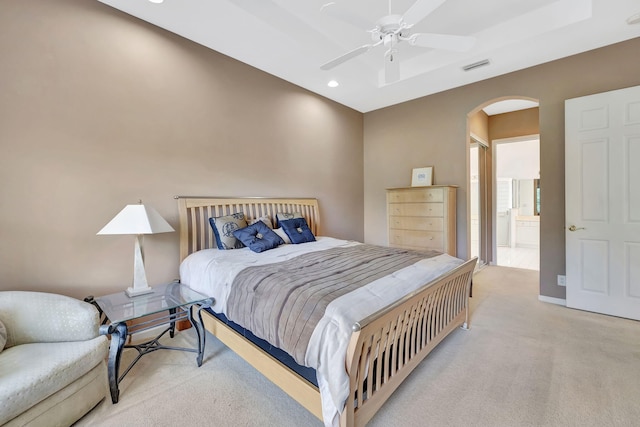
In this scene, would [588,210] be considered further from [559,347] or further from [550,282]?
[559,347]

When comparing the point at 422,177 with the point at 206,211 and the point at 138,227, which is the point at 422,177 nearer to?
the point at 206,211

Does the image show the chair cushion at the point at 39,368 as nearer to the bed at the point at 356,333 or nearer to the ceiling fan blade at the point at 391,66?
the bed at the point at 356,333

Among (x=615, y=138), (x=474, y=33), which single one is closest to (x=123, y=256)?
(x=474, y=33)

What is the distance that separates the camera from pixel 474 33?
321 cm

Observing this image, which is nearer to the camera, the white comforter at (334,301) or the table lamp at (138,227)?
the white comforter at (334,301)

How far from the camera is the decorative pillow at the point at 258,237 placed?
2.84m

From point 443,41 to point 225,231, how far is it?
102 inches

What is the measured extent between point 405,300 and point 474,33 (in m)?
3.31

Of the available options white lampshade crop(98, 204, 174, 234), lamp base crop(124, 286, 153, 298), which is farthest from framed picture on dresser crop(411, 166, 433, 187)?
lamp base crop(124, 286, 153, 298)

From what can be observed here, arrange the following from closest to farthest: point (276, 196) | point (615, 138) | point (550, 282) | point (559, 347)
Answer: point (559, 347), point (615, 138), point (550, 282), point (276, 196)

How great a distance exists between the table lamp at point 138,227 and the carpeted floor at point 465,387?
0.60 m

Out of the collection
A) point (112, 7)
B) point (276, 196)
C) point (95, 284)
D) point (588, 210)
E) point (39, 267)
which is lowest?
point (95, 284)

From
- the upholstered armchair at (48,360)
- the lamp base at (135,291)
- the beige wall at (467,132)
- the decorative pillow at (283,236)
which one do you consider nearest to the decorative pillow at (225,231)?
the decorative pillow at (283,236)

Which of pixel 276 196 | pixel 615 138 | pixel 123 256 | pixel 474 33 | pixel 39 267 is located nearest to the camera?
pixel 39 267
